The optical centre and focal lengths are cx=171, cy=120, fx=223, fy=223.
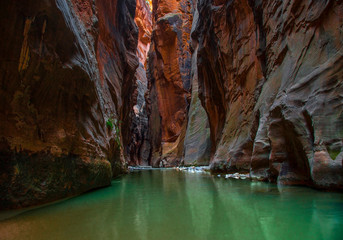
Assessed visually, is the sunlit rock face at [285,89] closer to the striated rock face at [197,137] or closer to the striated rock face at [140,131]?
the striated rock face at [197,137]

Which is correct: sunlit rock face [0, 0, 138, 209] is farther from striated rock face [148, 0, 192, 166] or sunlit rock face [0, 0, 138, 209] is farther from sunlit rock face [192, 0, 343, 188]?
striated rock face [148, 0, 192, 166]

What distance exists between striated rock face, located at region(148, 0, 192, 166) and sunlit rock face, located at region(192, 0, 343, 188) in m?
17.9

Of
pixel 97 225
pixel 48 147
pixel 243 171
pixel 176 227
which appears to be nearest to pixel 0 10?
pixel 48 147

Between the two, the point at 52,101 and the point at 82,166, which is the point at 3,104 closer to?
the point at 52,101

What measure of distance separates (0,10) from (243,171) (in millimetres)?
8252

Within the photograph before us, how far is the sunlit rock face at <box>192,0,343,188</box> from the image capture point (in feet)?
13.2

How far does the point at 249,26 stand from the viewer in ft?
33.8

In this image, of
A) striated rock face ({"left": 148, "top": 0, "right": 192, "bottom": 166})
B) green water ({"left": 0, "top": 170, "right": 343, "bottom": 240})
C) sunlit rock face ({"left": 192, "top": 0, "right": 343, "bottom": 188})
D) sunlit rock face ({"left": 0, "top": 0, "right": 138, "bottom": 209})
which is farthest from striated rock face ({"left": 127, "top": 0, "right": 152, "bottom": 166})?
green water ({"left": 0, "top": 170, "right": 343, "bottom": 240})

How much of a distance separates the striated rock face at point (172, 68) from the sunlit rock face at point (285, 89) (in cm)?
1789

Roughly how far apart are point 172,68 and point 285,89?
25.9 meters

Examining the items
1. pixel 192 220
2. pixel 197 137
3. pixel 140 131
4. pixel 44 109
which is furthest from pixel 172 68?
pixel 192 220

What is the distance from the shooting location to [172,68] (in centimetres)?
3062

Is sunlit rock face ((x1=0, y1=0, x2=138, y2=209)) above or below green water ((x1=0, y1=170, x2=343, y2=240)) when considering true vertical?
above

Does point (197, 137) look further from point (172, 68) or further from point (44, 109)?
point (44, 109)
